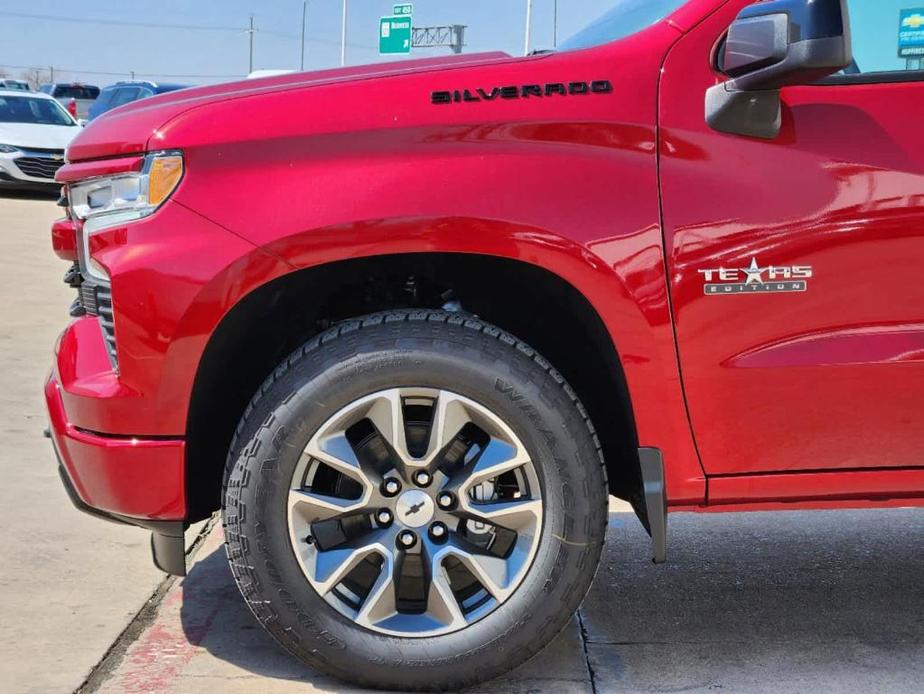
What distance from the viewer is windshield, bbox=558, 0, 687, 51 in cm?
288

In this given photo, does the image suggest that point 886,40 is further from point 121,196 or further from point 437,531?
point 121,196

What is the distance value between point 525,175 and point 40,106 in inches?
671

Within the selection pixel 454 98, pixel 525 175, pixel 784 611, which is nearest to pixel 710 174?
pixel 525 175

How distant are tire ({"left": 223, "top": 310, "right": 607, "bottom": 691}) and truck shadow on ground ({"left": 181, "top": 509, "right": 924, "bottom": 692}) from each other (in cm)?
23

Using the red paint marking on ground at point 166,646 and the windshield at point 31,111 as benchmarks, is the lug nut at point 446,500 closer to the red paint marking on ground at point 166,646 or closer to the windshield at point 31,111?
the red paint marking on ground at point 166,646

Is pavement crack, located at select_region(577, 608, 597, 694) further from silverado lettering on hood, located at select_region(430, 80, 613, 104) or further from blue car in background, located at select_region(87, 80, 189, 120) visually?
blue car in background, located at select_region(87, 80, 189, 120)

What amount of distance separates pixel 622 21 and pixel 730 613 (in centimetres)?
173

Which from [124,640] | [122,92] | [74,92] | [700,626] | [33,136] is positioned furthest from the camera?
[74,92]

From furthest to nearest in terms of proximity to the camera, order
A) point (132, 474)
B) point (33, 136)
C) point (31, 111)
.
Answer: point (31, 111) → point (33, 136) → point (132, 474)

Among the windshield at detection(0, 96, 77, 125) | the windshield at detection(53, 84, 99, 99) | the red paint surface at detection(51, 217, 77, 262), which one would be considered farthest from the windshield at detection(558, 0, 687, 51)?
the windshield at detection(53, 84, 99, 99)

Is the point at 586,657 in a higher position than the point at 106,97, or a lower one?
lower

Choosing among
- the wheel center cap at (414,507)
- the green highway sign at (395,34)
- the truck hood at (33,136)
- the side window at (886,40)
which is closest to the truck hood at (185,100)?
the side window at (886,40)

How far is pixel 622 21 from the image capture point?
310 cm

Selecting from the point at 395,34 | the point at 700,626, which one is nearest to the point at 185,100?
the point at 700,626
